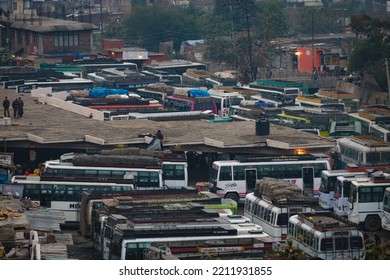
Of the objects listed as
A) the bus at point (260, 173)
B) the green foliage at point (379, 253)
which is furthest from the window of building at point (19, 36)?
the green foliage at point (379, 253)

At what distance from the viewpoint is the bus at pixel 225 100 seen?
46.8m

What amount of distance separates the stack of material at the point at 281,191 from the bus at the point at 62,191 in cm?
281

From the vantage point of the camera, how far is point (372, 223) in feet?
88.8

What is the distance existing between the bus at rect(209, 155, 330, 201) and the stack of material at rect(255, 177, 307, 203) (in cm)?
322

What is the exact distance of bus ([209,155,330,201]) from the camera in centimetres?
3030

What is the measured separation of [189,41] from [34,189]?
48.8m

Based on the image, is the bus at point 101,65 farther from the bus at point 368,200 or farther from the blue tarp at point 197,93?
the bus at point 368,200

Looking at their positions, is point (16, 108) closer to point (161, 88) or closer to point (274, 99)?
point (161, 88)

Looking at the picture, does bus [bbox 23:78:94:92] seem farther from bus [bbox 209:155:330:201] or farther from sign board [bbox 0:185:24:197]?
sign board [bbox 0:185:24:197]

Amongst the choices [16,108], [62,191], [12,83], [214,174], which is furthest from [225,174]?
→ [12,83]

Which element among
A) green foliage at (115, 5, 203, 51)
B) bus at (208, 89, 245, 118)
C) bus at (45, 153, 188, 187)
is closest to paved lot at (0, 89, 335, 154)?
bus at (45, 153, 188, 187)

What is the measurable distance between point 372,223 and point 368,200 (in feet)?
1.49

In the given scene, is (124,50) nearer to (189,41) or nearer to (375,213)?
(189,41)

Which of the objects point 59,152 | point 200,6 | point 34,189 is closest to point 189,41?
point 200,6
